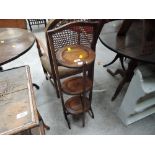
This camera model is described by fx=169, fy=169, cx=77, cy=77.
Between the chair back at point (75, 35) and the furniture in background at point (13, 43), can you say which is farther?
the furniture in background at point (13, 43)

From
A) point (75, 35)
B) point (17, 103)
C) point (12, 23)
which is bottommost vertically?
point (12, 23)

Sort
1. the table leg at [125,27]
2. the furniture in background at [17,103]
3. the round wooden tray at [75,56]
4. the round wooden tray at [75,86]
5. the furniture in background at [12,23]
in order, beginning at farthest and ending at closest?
1. the furniture in background at [12,23]
2. the table leg at [125,27]
3. the round wooden tray at [75,86]
4. the round wooden tray at [75,56]
5. the furniture in background at [17,103]

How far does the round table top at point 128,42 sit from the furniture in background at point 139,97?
134mm

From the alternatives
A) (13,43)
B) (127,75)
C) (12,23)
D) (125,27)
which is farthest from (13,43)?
(12,23)

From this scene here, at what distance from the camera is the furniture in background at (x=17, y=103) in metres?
1.06

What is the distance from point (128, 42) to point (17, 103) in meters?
1.18

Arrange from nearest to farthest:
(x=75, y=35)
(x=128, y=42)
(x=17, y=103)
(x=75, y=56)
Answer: (x=17, y=103) → (x=75, y=56) → (x=75, y=35) → (x=128, y=42)

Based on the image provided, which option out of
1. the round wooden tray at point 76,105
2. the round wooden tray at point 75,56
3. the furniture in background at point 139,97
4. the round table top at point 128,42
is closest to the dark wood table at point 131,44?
the round table top at point 128,42

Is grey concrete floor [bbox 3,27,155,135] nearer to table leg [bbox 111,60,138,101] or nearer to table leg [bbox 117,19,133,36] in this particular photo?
table leg [bbox 111,60,138,101]

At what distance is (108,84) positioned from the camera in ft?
7.60

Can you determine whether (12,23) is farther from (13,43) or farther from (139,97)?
(139,97)

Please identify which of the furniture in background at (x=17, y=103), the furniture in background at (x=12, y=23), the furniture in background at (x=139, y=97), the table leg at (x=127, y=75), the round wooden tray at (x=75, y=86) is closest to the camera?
the furniture in background at (x=17, y=103)

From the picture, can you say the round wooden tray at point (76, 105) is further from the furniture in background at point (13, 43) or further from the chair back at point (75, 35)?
the furniture in background at point (13, 43)

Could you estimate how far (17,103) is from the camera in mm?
1227
